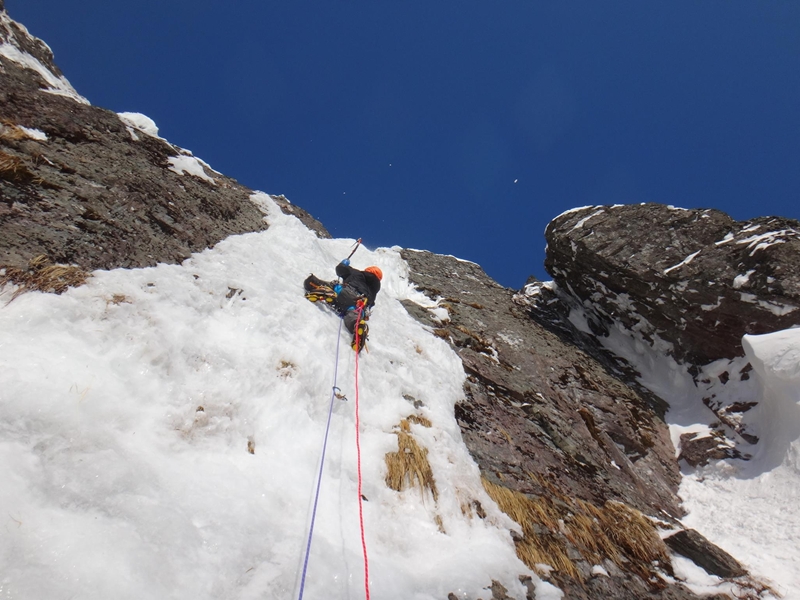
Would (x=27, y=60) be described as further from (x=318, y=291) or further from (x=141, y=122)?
(x=318, y=291)

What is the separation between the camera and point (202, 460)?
4.50m

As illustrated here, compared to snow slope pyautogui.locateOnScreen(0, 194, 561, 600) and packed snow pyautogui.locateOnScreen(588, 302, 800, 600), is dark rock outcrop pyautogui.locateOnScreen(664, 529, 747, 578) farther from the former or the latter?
snow slope pyautogui.locateOnScreen(0, 194, 561, 600)

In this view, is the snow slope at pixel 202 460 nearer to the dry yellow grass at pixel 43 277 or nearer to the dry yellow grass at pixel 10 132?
the dry yellow grass at pixel 43 277

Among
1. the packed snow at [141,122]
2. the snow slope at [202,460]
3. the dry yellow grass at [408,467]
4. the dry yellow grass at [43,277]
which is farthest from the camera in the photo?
the packed snow at [141,122]

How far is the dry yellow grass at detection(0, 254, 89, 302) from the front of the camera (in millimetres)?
4832

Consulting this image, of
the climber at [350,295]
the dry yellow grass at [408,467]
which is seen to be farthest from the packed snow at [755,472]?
the climber at [350,295]

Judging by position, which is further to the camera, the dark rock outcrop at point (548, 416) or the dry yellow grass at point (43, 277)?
the dark rock outcrop at point (548, 416)

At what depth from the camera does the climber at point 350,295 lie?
8.52m

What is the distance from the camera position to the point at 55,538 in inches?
123

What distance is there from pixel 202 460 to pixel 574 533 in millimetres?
5242

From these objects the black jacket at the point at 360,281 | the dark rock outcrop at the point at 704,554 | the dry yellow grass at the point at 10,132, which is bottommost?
the dark rock outcrop at the point at 704,554

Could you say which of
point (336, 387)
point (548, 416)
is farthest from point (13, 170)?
point (548, 416)

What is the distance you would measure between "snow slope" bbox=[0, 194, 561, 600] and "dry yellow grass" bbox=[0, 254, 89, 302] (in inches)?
5.8

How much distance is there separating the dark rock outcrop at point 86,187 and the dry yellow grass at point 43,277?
0.58ft
